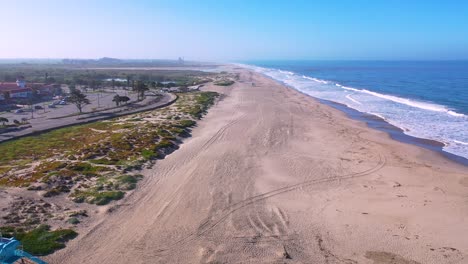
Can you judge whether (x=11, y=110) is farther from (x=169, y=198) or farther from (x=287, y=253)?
(x=287, y=253)

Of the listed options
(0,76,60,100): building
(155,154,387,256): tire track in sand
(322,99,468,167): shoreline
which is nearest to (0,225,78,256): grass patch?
(155,154,387,256): tire track in sand

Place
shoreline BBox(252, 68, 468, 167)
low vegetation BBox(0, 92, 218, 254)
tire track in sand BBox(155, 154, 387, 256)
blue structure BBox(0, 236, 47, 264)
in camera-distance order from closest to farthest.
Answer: blue structure BBox(0, 236, 47, 264) → tire track in sand BBox(155, 154, 387, 256) → low vegetation BBox(0, 92, 218, 254) → shoreline BBox(252, 68, 468, 167)

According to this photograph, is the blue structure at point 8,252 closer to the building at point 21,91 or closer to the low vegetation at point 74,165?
the low vegetation at point 74,165

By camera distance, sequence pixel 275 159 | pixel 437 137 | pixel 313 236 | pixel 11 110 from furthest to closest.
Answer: pixel 11 110
pixel 437 137
pixel 275 159
pixel 313 236

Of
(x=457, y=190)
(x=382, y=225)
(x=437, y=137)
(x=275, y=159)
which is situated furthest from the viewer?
(x=437, y=137)

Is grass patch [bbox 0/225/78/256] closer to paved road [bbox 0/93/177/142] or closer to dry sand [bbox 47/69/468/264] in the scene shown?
dry sand [bbox 47/69/468/264]

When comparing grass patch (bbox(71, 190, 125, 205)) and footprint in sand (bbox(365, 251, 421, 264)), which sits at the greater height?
grass patch (bbox(71, 190, 125, 205))

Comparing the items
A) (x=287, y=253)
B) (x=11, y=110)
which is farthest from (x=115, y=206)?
(x=11, y=110)

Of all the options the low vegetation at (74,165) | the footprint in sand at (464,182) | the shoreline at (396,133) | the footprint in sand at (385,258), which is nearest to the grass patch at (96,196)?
the low vegetation at (74,165)
